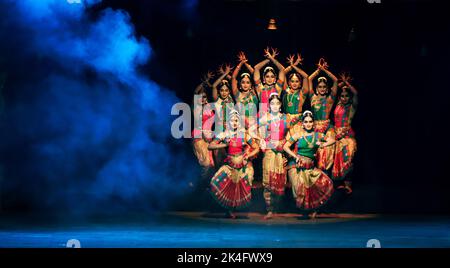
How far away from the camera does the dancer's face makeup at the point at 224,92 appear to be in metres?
8.14

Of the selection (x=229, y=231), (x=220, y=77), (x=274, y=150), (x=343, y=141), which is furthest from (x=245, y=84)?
(x=229, y=231)

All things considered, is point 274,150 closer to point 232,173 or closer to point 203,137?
point 232,173

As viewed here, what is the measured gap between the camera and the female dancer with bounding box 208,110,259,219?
26.6ft

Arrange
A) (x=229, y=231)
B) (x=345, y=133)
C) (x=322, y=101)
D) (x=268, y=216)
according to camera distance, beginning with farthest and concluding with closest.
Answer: (x=345, y=133)
(x=322, y=101)
(x=268, y=216)
(x=229, y=231)

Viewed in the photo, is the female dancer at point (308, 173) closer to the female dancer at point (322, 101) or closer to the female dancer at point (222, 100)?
the female dancer at point (322, 101)

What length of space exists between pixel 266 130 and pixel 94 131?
5.60 feet

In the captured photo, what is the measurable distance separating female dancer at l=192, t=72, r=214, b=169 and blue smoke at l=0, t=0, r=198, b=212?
5.5 inches

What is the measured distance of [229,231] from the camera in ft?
24.6

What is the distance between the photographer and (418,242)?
7.05m

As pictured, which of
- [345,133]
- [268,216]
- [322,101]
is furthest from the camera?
[345,133]

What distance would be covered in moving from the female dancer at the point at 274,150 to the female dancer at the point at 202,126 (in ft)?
1.76

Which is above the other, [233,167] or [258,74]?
[258,74]

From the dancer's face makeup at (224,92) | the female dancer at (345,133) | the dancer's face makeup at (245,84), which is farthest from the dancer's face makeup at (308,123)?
the dancer's face makeup at (224,92)
